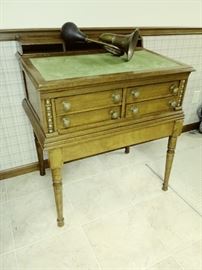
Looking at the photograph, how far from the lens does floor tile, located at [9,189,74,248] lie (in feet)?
3.79

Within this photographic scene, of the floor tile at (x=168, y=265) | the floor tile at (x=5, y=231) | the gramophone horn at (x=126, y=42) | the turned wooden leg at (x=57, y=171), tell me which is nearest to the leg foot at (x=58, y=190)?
the turned wooden leg at (x=57, y=171)

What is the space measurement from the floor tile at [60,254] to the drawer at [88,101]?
65 cm

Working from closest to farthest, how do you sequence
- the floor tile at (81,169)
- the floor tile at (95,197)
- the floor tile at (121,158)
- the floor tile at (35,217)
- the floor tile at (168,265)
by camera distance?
the floor tile at (168,265) → the floor tile at (35,217) → the floor tile at (95,197) → the floor tile at (81,169) → the floor tile at (121,158)

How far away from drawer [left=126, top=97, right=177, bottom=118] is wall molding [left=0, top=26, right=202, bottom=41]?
1.66ft

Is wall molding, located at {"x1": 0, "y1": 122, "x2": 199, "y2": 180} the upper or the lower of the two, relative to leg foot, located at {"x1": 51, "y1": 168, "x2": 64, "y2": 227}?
lower

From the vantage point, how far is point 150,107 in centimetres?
105

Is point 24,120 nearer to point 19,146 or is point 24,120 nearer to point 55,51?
point 19,146

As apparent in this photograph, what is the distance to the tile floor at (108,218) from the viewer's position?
3.49ft

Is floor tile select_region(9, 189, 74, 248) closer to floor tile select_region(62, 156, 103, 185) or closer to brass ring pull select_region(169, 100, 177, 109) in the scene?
floor tile select_region(62, 156, 103, 185)

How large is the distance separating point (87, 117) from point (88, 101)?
0.07 meters

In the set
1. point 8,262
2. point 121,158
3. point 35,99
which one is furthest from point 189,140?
point 8,262

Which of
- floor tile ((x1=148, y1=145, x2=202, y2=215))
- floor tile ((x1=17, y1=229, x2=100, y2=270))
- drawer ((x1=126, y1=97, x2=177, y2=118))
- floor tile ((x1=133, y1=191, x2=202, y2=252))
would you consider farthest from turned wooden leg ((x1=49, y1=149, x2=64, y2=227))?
floor tile ((x1=148, y1=145, x2=202, y2=215))

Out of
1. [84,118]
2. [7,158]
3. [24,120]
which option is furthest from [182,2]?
[7,158]

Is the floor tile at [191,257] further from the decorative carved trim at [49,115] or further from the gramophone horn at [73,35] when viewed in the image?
the gramophone horn at [73,35]
